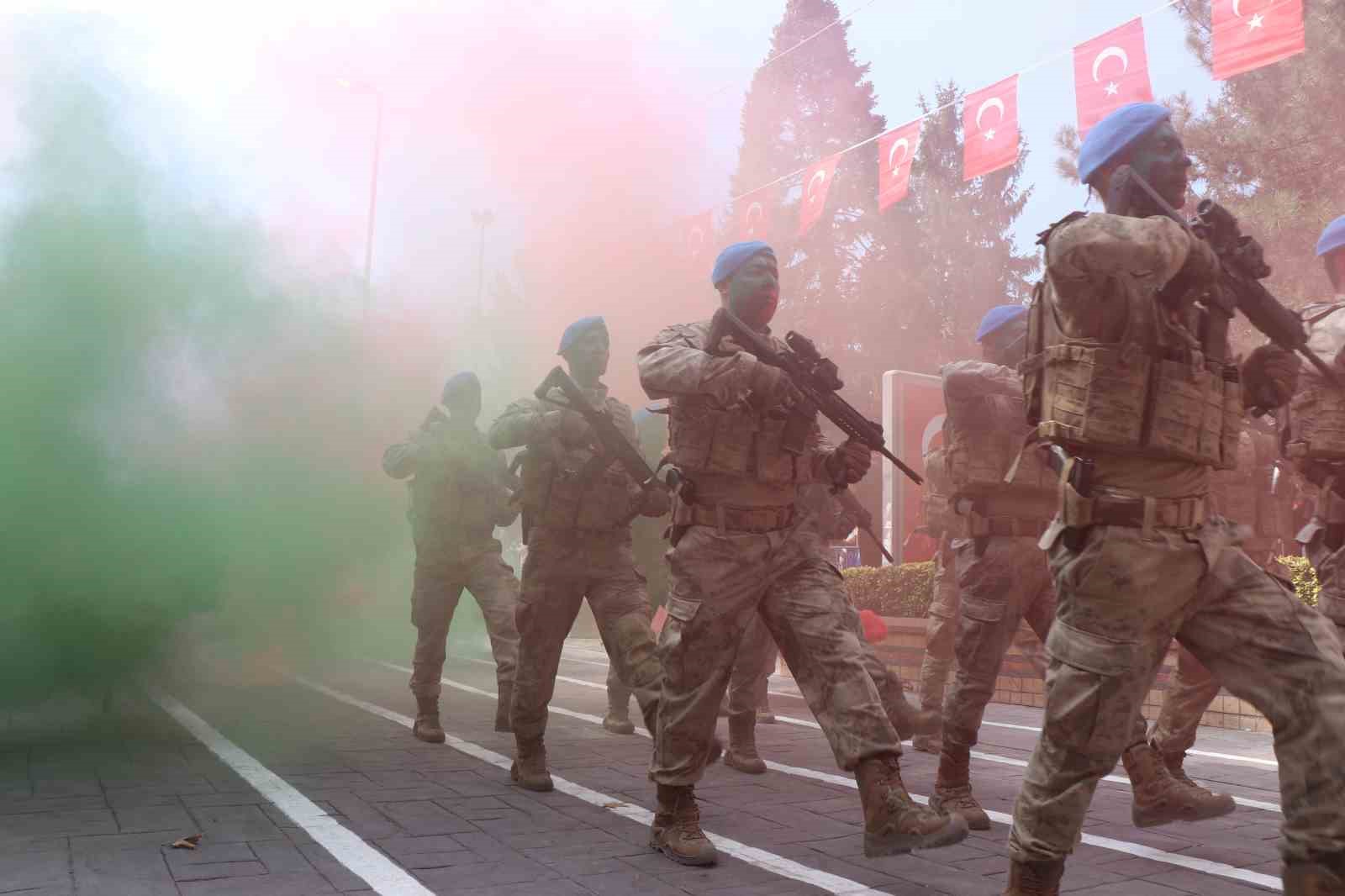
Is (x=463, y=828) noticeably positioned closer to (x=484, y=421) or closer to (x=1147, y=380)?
(x=1147, y=380)

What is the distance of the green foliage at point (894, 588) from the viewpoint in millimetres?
10352

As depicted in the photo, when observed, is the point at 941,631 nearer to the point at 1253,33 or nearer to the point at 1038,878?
the point at 1038,878

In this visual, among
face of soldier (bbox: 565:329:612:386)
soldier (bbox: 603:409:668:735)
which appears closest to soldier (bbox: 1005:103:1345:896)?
face of soldier (bbox: 565:329:612:386)

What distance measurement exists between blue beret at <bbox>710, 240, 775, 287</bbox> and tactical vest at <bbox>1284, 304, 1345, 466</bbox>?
2121mm

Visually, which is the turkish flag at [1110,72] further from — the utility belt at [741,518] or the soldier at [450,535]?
the utility belt at [741,518]

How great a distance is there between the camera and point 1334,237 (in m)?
4.79

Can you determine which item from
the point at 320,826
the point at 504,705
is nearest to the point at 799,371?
the point at 320,826

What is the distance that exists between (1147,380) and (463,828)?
3070 mm

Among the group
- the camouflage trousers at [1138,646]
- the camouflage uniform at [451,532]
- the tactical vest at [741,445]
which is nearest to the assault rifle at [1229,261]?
the camouflage trousers at [1138,646]

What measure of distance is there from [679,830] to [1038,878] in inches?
59.7

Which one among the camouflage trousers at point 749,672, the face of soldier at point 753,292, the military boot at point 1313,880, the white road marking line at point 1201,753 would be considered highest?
the face of soldier at point 753,292

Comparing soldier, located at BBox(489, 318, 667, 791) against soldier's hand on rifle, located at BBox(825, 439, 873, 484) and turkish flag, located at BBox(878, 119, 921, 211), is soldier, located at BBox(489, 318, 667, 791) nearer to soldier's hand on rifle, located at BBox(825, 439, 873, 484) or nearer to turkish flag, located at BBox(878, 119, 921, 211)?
soldier's hand on rifle, located at BBox(825, 439, 873, 484)

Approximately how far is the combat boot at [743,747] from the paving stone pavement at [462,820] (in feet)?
0.35

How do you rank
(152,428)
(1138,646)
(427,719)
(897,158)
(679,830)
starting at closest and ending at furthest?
(1138,646) < (679,830) < (427,719) < (152,428) < (897,158)
